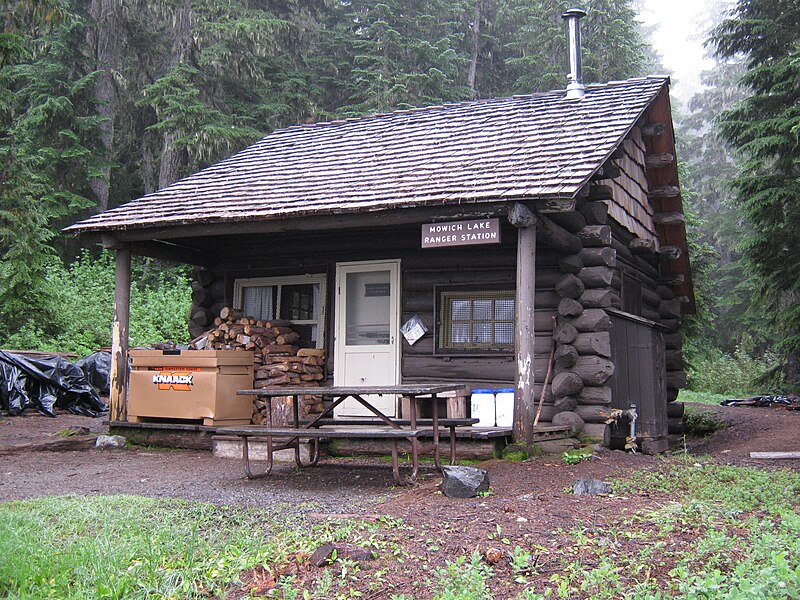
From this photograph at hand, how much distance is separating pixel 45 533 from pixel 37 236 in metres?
14.2

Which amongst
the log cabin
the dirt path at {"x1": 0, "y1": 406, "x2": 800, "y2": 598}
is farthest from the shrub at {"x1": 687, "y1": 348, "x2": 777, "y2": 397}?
the dirt path at {"x1": 0, "y1": 406, "x2": 800, "y2": 598}

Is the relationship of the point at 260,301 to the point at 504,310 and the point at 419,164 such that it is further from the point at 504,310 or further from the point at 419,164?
the point at 504,310

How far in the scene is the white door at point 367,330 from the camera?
1198cm

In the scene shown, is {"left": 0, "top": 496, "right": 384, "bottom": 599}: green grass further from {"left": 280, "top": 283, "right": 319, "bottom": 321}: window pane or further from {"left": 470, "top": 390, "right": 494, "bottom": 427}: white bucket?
{"left": 280, "top": 283, "right": 319, "bottom": 321}: window pane

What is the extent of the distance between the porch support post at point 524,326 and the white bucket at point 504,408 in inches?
39.0

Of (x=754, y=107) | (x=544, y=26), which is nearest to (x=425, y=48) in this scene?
(x=544, y=26)

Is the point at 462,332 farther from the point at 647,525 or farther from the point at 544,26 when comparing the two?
the point at 544,26

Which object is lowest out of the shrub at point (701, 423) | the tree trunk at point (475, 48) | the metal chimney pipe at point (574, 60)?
the shrub at point (701, 423)

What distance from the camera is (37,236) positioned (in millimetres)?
18297

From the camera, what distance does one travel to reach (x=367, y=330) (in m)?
12.3

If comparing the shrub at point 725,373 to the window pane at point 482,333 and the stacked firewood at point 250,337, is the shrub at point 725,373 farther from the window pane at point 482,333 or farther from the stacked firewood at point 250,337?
the stacked firewood at point 250,337

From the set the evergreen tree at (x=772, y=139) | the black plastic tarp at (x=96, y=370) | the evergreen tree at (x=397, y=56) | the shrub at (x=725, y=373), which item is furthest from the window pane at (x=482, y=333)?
the evergreen tree at (x=397, y=56)

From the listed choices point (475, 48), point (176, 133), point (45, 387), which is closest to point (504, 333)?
point (45, 387)

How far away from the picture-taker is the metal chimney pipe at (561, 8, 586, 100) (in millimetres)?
13477
